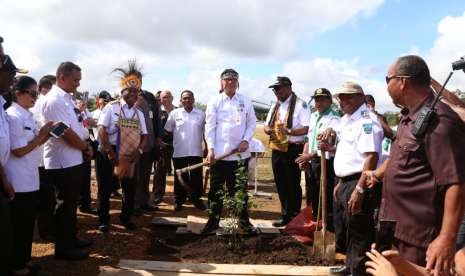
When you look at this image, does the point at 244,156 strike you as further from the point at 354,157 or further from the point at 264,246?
the point at 354,157

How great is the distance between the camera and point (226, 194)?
5.62m

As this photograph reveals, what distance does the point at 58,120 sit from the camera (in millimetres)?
4895

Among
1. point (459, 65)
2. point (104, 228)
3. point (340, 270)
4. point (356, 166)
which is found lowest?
point (340, 270)

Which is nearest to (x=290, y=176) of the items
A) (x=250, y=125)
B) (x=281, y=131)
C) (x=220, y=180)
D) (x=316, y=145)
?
(x=281, y=131)

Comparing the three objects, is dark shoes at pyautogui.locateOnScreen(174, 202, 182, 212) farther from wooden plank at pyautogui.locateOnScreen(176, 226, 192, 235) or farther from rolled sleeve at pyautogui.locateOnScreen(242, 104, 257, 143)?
rolled sleeve at pyautogui.locateOnScreen(242, 104, 257, 143)

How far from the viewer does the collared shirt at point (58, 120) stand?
16.0ft

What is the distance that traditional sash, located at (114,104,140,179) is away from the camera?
618cm

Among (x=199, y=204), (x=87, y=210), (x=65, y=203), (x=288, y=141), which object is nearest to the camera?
(x=65, y=203)

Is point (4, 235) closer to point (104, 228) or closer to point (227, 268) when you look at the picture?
point (227, 268)

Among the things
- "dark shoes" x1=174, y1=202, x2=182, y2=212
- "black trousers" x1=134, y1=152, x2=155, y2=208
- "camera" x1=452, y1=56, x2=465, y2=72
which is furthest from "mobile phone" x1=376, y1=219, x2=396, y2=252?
"dark shoes" x1=174, y1=202, x2=182, y2=212

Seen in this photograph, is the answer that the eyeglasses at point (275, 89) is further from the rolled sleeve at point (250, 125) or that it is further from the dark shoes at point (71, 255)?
the dark shoes at point (71, 255)

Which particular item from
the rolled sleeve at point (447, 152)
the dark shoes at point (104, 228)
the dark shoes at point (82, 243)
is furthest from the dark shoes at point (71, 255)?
the rolled sleeve at point (447, 152)

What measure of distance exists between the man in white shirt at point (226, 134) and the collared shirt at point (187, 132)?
160cm

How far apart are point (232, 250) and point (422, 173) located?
10.4 feet
